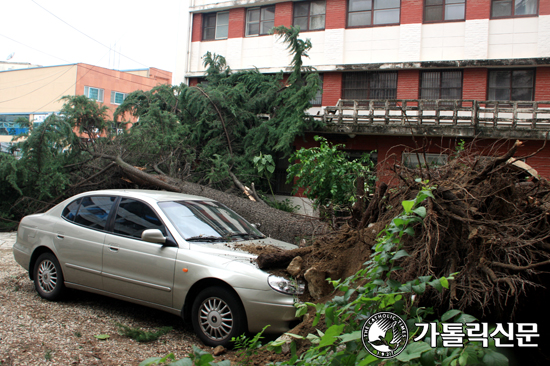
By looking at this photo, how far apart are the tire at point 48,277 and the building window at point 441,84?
14148 millimetres

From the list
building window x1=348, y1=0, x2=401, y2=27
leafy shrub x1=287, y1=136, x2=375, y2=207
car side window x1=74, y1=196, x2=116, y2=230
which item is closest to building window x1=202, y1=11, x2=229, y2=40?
building window x1=348, y1=0, x2=401, y2=27

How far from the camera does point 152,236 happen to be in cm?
491

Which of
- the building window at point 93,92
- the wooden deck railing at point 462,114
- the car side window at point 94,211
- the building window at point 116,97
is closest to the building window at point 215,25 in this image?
the wooden deck railing at point 462,114

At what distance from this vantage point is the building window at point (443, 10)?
15656 millimetres

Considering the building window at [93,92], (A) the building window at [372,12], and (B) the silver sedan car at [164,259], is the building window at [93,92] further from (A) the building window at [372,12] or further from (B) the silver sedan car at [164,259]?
(B) the silver sedan car at [164,259]

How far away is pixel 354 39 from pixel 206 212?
13324 mm

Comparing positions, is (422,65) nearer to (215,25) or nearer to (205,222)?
(215,25)

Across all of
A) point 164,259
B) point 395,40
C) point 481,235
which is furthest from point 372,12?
point 481,235

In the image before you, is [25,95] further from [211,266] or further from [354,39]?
[211,266]

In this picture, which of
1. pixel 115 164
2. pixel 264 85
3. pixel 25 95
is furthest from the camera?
pixel 25 95

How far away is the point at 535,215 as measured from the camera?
3.56m

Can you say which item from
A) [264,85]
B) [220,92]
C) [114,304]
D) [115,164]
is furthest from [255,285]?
[264,85]

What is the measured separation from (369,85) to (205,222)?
13.0m

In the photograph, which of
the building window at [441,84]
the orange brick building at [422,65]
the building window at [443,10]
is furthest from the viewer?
the building window at [441,84]
